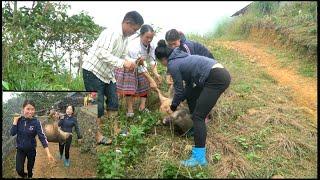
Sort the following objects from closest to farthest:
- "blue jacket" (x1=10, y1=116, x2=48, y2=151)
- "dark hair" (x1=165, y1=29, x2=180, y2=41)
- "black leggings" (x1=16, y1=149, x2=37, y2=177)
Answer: "black leggings" (x1=16, y1=149, x2=37, y2=177)
"blue jacket" (x1=10, y1=116, x2=48, y2=151)
"dark hair" (x1=165, y1=29, x2=180, y2=41)

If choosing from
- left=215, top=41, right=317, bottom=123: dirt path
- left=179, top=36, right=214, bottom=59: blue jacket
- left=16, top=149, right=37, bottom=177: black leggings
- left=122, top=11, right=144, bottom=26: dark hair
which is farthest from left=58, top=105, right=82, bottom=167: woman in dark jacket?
left=215, top=41, right=317, bottom=123: dirt path

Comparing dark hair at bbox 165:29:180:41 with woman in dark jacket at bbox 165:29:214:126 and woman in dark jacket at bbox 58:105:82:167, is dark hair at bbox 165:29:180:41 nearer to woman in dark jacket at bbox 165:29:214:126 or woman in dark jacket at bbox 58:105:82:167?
woman in dark jacket at bbox 165:29:214:126

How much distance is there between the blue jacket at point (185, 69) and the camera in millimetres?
4621

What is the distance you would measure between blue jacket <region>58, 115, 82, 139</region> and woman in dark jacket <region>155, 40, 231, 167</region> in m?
1.00

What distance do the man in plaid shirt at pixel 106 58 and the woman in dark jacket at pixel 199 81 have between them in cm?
42

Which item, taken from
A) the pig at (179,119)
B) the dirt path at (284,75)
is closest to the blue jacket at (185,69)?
the pig at (179,119)

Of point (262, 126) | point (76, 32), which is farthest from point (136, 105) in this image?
point (76, 32)

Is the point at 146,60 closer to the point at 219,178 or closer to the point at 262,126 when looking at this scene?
the point at 262,126

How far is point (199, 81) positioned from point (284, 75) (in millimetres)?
4614

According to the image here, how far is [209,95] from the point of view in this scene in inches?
181

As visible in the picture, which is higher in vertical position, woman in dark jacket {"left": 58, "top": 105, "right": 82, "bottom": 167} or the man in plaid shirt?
the man in plaid shirt

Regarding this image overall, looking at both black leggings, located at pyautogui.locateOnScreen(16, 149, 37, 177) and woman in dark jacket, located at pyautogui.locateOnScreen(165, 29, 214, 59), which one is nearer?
black leggings, located at pyautogui.locateOnScreen(16, 149, 37, 177)

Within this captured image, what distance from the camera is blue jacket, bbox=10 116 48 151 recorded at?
4.36m

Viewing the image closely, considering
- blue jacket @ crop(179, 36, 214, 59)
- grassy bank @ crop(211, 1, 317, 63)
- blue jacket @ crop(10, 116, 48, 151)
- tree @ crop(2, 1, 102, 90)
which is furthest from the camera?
grassy bank @ crop(211, 1, 317, 63)
